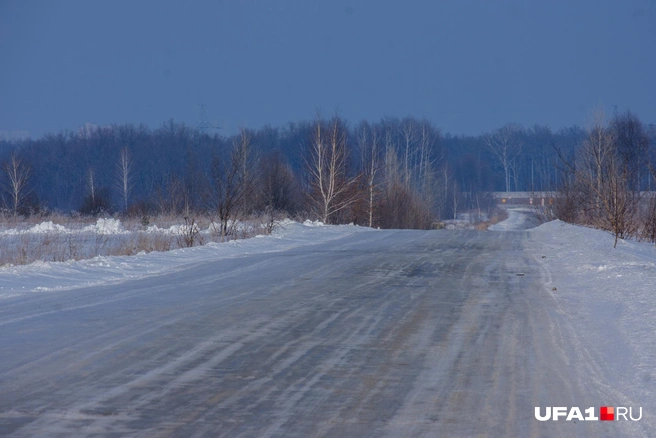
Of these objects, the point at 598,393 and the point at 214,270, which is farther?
the point at 214,270

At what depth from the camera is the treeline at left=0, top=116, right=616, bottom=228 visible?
3859 centimetres

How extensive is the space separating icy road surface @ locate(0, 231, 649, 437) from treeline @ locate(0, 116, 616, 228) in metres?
13.4

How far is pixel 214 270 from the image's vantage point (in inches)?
576

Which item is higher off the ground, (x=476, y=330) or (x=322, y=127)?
(x=322, y=127)

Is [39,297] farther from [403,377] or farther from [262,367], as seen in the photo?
[403,377]

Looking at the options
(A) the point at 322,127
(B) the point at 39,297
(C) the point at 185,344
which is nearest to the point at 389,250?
(B) the point at 39,297

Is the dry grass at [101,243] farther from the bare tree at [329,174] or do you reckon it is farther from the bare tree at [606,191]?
the bare tree at [606,191]

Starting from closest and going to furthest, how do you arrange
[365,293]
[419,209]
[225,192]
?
[365,293]
[225,192]
[419,209]

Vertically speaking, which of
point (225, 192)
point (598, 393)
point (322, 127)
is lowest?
point (598, 393)

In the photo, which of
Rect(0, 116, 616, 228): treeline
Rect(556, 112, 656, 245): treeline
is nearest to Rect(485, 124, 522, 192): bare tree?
Rect(0, 116, 616, 228): treeline

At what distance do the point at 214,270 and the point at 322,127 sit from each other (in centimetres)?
2866

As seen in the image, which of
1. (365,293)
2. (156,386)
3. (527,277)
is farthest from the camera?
(527,277)
